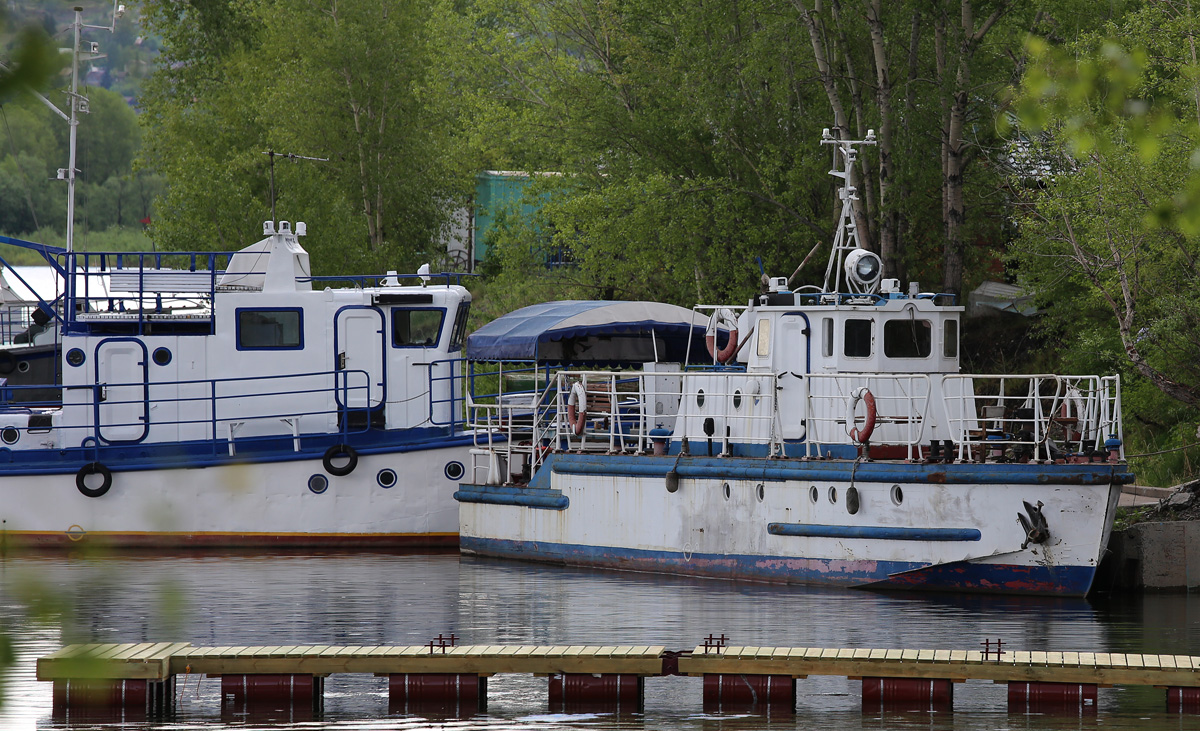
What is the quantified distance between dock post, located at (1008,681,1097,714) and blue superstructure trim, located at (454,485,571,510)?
885 centimetres

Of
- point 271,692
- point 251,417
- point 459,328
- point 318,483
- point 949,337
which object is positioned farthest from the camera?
point 459,328

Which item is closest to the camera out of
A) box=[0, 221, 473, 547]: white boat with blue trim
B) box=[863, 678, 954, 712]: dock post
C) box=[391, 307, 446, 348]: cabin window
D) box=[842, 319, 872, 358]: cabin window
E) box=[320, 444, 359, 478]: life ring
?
box=[863, 678, 954, 712]: dock post

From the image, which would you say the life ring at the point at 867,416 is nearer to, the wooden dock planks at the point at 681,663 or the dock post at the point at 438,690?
the wooden dock planks at the point at 681,663

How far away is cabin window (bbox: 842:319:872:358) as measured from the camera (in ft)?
56.1

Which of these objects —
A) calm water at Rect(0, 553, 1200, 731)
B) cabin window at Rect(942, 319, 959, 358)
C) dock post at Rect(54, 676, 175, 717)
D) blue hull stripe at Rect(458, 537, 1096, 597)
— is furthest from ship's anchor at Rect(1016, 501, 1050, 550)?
dock post at Rect(54, 676, 175, 717)

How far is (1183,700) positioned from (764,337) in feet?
25.5

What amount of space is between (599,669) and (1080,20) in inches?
743

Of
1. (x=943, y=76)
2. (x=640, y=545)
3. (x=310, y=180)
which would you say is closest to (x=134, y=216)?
(x=310, y=180)

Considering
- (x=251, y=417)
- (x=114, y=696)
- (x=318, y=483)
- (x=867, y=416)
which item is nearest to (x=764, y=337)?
(x=867, y=416)

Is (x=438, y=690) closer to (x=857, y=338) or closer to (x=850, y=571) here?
(x=850, y=571)

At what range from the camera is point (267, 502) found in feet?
69.0

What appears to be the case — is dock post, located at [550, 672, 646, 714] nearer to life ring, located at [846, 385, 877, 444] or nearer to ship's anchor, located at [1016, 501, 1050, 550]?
life ring, located at [846, 385, 877, 444]

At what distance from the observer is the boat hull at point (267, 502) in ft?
68.5

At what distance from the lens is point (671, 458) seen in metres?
17.8
